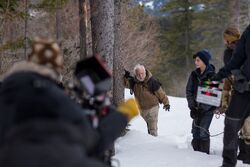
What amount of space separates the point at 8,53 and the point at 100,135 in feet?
36.8

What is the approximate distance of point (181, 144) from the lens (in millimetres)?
7254

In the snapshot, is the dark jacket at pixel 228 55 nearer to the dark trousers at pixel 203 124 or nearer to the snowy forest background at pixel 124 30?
the dark trousers at pixel 203 124

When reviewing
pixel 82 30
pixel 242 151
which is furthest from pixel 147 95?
pixel 82 30

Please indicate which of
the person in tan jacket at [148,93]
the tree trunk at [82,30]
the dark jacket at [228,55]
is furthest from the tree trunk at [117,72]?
the dark jacket at [228,55]

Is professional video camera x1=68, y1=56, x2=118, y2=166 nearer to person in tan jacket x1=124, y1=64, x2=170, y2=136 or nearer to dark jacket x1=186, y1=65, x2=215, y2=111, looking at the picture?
dark jacket x1=186, y1=65, x2=215, y2=111

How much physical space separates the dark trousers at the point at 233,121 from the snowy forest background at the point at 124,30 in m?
1.96

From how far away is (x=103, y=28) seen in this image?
6.40 m

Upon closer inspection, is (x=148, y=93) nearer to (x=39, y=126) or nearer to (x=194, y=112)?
(x=194, y=112)

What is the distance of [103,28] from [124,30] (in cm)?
1564

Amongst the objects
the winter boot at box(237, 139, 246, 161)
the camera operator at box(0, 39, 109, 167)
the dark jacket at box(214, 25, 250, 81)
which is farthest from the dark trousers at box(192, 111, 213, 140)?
the camera operator at box(0, 39, 109, 167)

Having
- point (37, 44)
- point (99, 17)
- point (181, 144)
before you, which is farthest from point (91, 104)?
point (181, 144)

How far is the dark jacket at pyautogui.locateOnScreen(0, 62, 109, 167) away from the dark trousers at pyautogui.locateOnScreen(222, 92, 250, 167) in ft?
10.3

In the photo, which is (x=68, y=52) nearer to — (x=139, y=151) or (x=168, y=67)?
(x=139, y=151)

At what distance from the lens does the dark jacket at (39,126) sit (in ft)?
6.65
